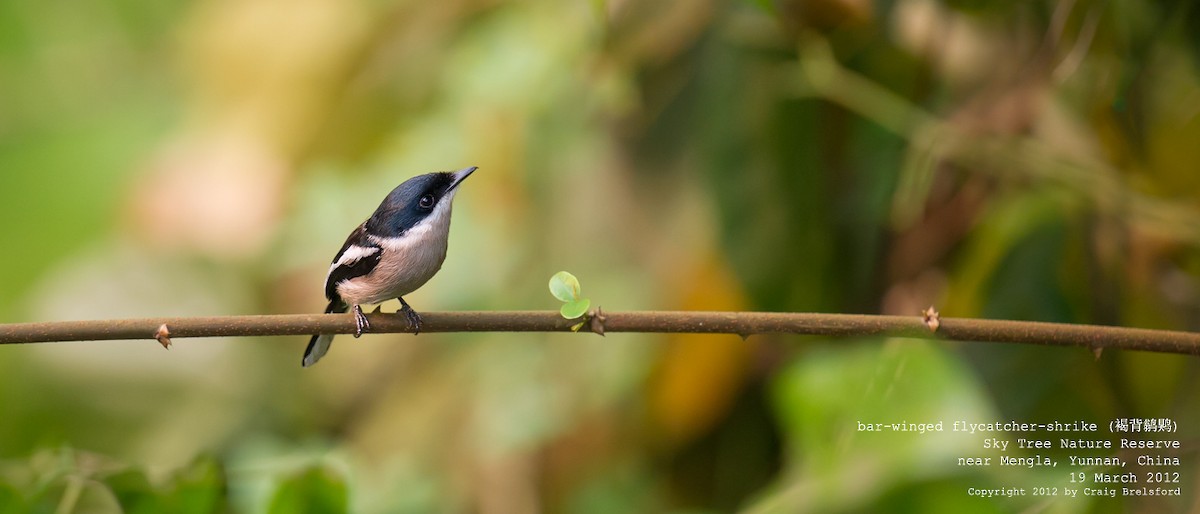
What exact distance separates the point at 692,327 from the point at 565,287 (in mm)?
162

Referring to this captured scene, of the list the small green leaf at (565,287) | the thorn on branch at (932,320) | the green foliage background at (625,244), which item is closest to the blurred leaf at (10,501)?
the green foliage background at (625,244)

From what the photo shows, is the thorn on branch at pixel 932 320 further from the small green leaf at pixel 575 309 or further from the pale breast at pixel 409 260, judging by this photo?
the pale breast at pixel 409 260

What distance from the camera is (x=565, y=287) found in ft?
3.56

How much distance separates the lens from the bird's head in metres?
1.53

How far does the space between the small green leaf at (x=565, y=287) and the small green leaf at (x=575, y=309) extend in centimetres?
3

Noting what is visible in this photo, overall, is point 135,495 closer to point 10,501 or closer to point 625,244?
point 10,501

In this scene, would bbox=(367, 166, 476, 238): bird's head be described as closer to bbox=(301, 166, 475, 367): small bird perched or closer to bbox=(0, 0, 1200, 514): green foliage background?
bbox=(301, 166, 475, 367): small bird perched

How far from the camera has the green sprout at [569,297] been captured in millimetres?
1039

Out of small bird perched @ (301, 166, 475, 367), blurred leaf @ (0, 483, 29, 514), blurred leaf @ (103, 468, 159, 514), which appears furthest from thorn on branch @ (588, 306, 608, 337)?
blurred leaf @ (0, 483, 29, 514)

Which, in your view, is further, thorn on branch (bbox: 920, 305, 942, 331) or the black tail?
the black tail

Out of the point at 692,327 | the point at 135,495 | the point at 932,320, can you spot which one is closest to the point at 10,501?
the point at 135,495

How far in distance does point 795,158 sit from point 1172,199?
2.31 ft

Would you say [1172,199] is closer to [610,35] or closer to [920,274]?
[920,274]
